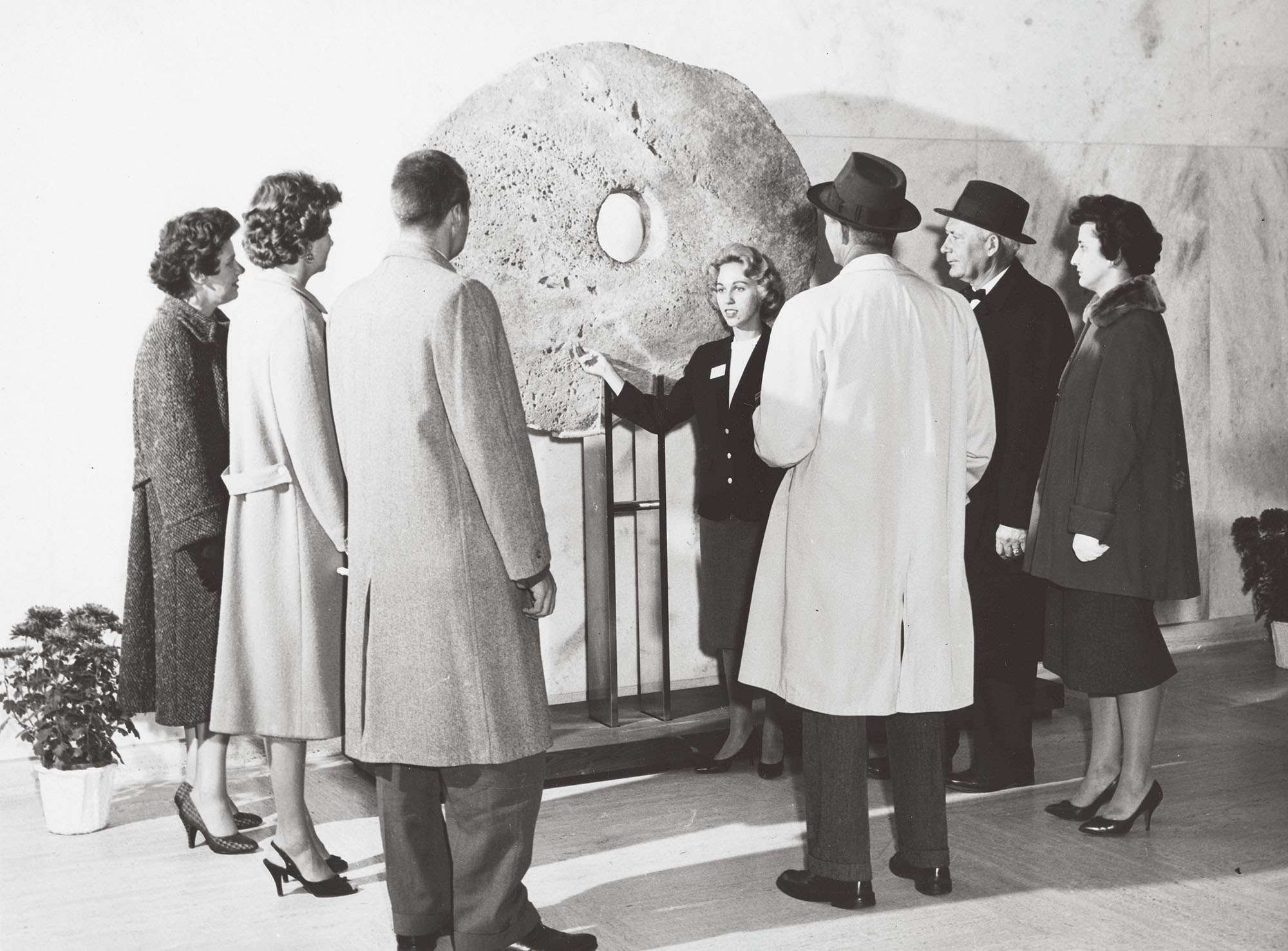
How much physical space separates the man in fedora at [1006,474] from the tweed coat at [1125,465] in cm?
30

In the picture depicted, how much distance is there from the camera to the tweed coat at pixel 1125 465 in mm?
3508

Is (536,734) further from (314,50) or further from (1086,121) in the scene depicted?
(1086,121)

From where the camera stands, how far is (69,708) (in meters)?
3.73

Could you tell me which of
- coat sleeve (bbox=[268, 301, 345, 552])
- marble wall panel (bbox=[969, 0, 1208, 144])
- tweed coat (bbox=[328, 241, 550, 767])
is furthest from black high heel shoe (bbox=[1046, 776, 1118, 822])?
marble wall panel (bbox=[969, 0, 1208, 144])

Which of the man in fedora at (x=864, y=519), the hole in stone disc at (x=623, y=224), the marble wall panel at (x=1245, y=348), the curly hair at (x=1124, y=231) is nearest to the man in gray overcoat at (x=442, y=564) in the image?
the man in fedora at (x=864, y=519)

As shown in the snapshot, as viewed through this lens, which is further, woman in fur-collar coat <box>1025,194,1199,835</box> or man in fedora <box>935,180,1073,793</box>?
man in fedora <box>935,180,1073,793</box>

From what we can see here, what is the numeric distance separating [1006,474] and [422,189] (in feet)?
6.57

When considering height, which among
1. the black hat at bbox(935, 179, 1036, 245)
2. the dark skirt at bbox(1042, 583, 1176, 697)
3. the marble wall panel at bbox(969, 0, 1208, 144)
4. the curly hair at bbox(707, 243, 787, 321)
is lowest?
the dark skirt at bbox(1042, 583, 1176, 697)

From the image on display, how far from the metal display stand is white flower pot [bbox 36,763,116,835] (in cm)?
157

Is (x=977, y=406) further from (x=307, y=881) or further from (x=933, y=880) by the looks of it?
(x=307, y=881)

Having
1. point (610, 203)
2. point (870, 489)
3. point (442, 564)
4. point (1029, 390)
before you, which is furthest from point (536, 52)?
point (442, 564)

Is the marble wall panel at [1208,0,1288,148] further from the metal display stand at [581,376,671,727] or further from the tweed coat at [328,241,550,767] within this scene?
the tweed coat at [328,241,550,767]

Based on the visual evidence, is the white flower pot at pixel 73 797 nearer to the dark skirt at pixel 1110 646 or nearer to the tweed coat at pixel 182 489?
the tweed coat at pixel 182 489

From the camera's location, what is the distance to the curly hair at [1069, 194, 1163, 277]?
3.60 m
